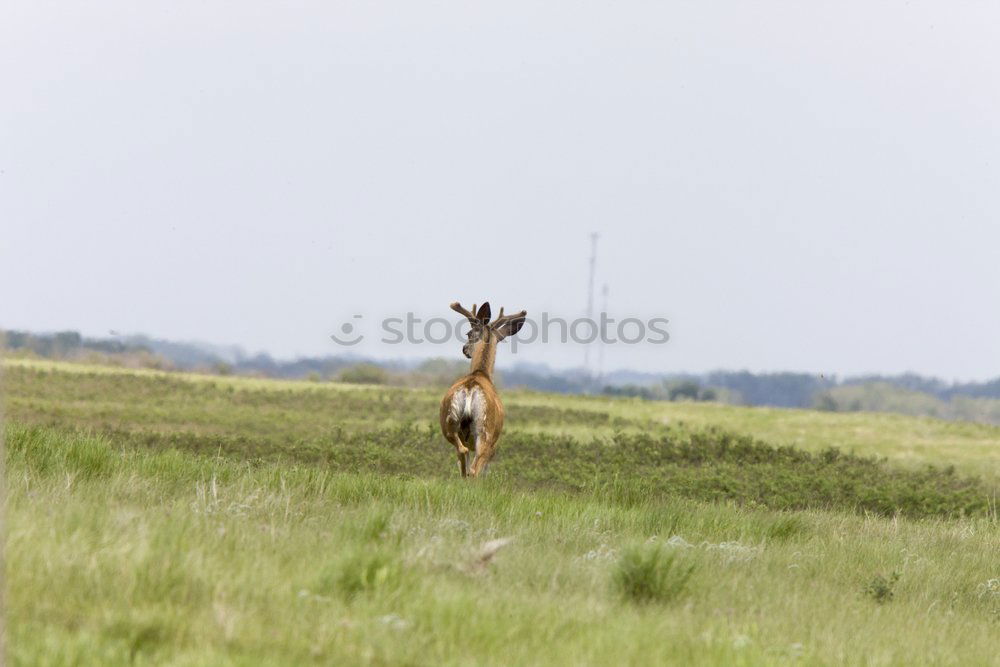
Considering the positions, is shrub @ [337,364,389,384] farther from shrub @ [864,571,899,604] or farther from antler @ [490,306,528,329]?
shrub @ [864,571,899,604]

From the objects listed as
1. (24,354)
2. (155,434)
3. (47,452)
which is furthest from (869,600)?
(24,354)

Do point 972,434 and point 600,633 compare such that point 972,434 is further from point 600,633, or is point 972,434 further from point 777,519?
point 600,633

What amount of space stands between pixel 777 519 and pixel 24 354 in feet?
165

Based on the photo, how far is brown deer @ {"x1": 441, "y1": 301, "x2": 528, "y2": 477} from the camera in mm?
14469

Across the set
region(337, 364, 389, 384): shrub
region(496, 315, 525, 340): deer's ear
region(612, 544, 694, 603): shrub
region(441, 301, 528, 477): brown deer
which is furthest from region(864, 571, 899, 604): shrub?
region(337, 364, 389, 384): shrub

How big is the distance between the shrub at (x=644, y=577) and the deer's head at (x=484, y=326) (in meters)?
8.35

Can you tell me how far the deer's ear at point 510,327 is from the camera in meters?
15.6

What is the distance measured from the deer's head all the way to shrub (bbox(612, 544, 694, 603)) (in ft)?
27.4

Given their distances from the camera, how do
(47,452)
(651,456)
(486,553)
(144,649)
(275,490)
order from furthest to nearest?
(651,456) < (47,452) < (275,490) < (486,553) < (144,649)

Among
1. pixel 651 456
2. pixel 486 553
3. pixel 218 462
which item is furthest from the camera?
pixel 651 456

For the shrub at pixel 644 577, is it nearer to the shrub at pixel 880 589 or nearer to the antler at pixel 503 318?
the shrub at pixel 880 589

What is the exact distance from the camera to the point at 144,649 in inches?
193

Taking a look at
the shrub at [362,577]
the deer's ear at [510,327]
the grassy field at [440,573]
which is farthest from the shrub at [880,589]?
the deer's ear at [510,327]

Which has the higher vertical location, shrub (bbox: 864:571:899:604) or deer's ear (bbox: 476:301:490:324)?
deer's ear (bbox: 476:301:490:324)
